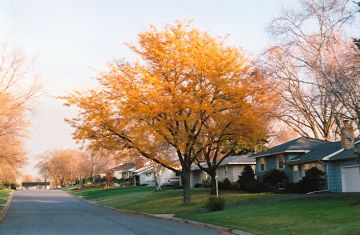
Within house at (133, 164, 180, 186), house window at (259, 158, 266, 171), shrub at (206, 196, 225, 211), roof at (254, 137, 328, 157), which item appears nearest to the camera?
shrub at (206, 196, 225, 211)

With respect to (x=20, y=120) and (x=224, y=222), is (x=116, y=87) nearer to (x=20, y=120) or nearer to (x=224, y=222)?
(x=20, y=120)

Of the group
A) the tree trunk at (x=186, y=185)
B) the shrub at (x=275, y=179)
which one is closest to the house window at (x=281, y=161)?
the shrub at (x=275, y=179)

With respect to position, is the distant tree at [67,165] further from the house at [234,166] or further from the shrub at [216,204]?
the shrub at [216,204]

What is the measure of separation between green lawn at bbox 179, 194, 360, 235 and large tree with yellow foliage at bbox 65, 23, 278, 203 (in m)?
8.01

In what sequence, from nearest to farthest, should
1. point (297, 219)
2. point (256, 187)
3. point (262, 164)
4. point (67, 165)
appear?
1. point (297, 219)
2. point (256, 187)
3. point (262, 164)
4. point (67, 165)

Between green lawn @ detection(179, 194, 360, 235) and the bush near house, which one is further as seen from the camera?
the bush near house

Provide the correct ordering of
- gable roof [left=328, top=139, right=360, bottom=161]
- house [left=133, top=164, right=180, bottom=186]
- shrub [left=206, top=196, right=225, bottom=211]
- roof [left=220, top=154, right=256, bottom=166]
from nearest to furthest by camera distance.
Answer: shrub [left=206, top=196, right=225, bottom=211] → gable roof [left=328, top=139, right=360, bottom=161] → roof [left=220, top=154, right=256, bottom=166] → house [left=133, top=164, right=180, bottom=186]

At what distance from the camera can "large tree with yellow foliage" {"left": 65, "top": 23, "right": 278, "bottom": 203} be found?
108 ft

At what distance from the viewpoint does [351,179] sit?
36.9 m

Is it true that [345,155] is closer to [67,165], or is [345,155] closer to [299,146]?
[299,146]

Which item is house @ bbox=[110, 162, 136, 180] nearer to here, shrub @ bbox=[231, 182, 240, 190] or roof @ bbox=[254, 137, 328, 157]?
shrub @ bbox=[231, 182, 240, 190]

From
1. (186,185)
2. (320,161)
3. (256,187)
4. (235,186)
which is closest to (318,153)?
(320,161)

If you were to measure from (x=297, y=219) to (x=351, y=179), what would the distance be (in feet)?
57.3

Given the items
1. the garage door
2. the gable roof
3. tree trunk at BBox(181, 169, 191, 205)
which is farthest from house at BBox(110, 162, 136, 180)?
the garage door
